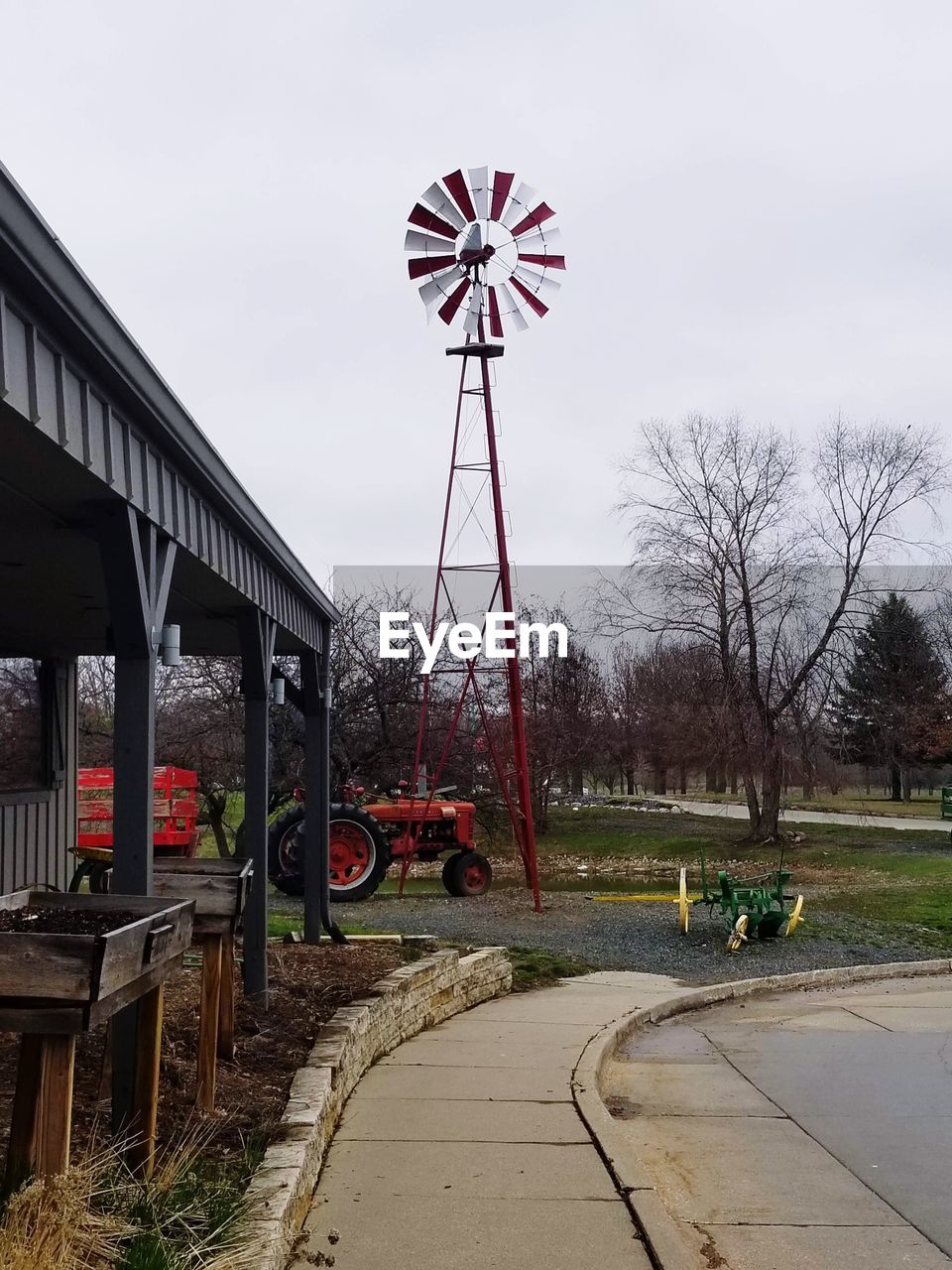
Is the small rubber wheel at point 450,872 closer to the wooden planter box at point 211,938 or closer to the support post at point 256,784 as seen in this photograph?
the support post at point 256,784

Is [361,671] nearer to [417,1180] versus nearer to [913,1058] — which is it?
[913,1058]

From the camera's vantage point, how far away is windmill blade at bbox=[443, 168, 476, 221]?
50.7 feet

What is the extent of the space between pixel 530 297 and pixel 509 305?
284mm

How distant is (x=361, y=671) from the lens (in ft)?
89.3

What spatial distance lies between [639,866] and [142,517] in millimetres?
20970

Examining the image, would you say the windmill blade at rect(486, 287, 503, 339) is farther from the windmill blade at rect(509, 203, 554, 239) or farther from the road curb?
the road curb

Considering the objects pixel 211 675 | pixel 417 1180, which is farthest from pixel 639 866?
pixel 417 1180

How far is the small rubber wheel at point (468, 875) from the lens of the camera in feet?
60.6

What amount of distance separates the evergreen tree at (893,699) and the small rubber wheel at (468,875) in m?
12.4

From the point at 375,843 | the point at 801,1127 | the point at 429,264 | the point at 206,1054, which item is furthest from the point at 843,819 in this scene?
the point at 206,1054

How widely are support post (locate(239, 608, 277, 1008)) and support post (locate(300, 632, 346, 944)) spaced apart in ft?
7.89

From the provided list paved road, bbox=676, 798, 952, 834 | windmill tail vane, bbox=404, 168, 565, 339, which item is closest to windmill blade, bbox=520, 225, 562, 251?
windmill tail vane, bbox=404, 168, 565, 339

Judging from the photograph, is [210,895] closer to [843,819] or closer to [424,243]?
[424,243]

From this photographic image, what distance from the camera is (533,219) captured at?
51.5 feet
